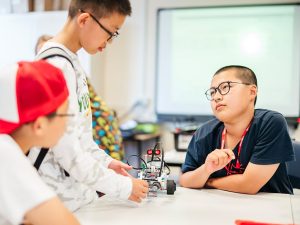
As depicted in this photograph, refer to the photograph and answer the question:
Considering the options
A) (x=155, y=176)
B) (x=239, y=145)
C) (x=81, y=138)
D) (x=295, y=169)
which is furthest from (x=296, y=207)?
(x=81, y=138)

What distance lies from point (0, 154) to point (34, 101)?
0.14 metres

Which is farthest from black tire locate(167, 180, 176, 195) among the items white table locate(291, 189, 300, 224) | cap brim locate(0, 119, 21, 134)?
cap brim locate(0, 119, 21, 134)

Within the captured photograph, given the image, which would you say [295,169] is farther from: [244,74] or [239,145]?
[244,74]

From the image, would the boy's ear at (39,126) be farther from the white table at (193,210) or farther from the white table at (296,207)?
→ the white table at (296,207)

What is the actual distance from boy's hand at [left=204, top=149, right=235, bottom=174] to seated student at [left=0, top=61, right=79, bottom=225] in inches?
28.9

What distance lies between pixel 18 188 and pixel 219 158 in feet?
2.86

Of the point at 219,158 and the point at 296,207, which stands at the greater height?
the point at 219,158

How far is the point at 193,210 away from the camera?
124cm

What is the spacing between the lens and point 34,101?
2.67 feet

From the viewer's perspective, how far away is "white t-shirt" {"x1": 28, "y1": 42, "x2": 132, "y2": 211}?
1.04 meters

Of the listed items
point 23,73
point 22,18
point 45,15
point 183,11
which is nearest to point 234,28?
point 183,11

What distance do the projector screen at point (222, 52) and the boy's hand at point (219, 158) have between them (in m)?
2.14

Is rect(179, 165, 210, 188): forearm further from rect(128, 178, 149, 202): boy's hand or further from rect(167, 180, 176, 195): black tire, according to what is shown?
rect(128, 178, 149, 202): boy's hand

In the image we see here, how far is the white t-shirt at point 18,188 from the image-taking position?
2.49ft
